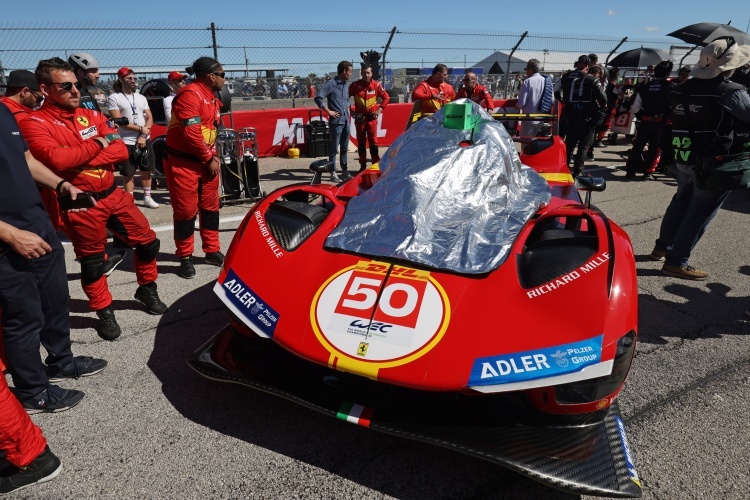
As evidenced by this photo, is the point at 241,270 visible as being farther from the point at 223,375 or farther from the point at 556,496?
the point at 556,496

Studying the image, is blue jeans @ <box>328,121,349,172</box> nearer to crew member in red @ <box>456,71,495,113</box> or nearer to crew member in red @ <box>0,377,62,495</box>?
crew member in red @ <box>456,71,495,113</box>

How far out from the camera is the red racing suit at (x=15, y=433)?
1.96 metres

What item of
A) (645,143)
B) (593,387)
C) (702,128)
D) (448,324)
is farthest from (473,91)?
(593,387)

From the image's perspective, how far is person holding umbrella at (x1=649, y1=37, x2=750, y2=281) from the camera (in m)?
3.67

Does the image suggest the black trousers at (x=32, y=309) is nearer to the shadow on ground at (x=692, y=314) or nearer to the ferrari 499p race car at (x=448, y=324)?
the ferrari 499p race car at (x=448, y=324)

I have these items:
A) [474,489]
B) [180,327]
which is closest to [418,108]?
[180,327]

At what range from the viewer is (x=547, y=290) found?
2.20 meters

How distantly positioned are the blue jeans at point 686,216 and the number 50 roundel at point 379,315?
300 cm

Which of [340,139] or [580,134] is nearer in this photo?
[580,134]

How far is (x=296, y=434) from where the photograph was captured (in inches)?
93.8

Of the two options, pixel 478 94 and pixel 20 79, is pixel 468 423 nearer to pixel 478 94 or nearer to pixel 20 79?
pixel 20 79

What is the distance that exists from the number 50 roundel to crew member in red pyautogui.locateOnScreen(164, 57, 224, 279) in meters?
2.26

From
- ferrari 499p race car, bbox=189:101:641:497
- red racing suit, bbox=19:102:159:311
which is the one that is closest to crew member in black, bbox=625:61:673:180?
ferrari 499p race car, bbox=189:101:641:497

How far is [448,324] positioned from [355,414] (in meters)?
0.54
